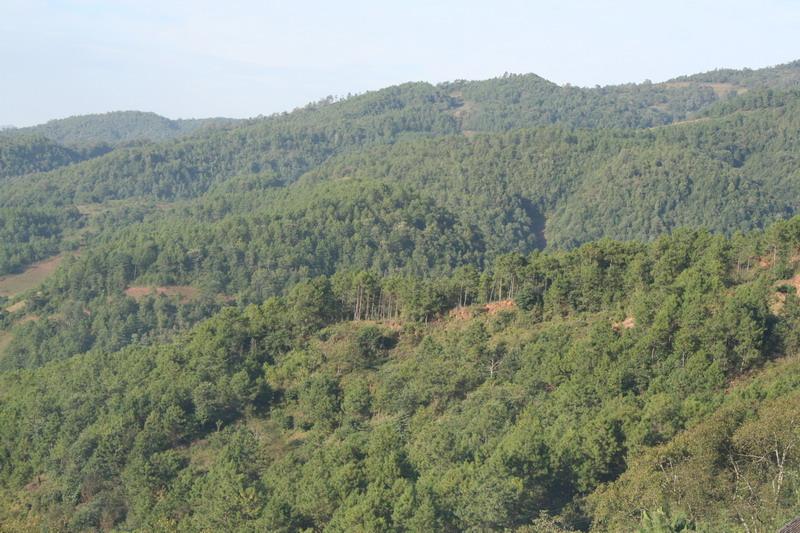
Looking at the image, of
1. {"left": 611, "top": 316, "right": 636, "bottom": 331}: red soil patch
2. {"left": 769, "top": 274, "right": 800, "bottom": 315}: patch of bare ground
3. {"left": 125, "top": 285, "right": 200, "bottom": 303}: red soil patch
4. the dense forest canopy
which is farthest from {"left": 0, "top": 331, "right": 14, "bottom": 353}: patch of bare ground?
{"left": 769, "top": 274, "right": 800, "bottom": 315}: patch of bare ground

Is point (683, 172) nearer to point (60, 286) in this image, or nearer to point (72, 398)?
point (60, 286)

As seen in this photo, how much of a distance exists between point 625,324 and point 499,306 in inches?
383

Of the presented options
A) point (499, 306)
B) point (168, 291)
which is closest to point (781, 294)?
point (499, 306)

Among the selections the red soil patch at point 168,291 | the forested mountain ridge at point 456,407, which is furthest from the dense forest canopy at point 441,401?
the red soil patch at point 168,291

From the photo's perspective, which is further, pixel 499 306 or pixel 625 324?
pixel 499 306

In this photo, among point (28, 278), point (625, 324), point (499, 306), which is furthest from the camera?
point (28, 278)

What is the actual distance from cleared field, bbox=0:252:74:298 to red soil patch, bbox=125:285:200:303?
27.6 m

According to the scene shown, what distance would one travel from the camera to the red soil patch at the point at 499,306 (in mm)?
53344

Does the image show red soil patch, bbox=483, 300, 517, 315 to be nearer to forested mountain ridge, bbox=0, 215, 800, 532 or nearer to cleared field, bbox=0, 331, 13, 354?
forested mountain ridge, bbox=0, 215, 800, 532

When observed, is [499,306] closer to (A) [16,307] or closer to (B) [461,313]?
(B) [461,313]

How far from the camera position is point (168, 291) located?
343 feet

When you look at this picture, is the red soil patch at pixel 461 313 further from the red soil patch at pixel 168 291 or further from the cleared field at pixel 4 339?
the cleared field at pixel 4 339

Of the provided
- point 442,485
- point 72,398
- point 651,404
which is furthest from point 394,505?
point 72,398

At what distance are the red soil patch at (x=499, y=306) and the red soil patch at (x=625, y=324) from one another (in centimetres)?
800
